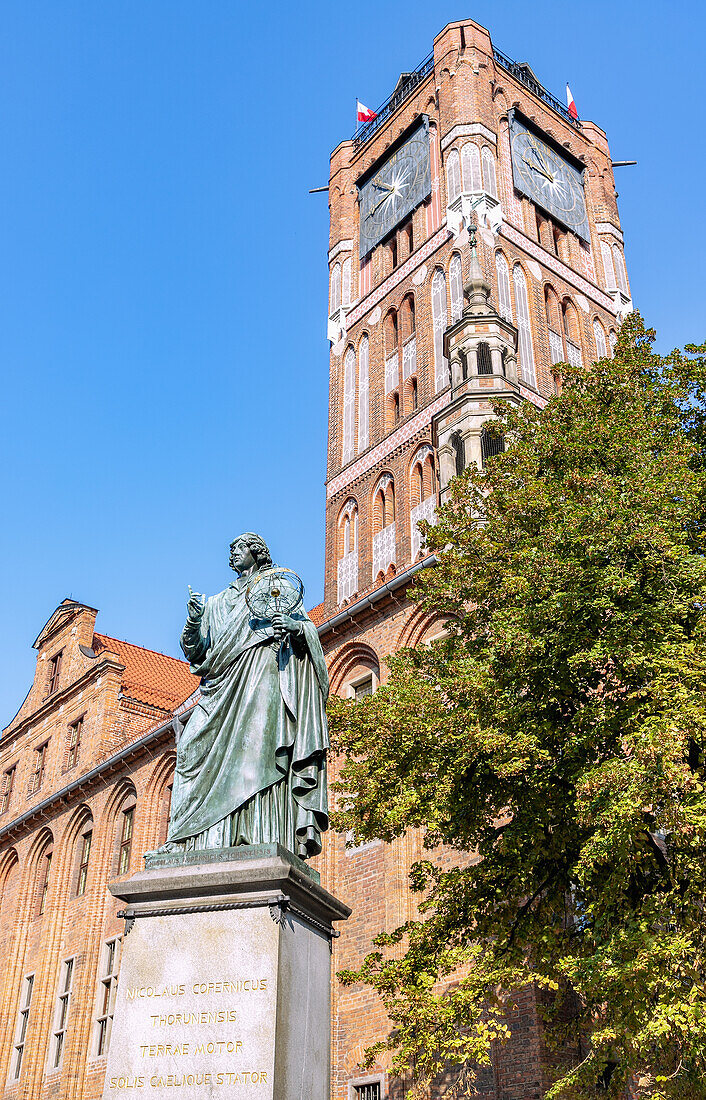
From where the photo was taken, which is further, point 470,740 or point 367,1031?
point 367,1031

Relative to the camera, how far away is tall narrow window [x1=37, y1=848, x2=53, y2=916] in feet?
102

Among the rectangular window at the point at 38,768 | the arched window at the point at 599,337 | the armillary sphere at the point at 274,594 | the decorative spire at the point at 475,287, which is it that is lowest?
the armillary sphere at the point at 274,594

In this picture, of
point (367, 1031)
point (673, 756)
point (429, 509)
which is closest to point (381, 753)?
point (673, 756)

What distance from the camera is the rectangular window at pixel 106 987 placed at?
86.0ft

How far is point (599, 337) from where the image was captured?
3578 centimetres

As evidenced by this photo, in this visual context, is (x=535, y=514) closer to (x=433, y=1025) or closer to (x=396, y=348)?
(x=433, y=1025)

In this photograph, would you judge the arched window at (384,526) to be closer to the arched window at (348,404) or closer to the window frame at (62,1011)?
the arched window at (348,404)

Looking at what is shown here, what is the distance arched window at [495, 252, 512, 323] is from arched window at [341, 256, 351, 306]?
621cm

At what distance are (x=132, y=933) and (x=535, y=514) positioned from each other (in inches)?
329

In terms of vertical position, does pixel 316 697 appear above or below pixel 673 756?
below

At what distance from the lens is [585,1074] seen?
10.2m

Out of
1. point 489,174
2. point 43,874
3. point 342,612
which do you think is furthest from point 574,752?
point 489,174

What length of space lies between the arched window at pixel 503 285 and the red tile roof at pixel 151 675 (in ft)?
46.7

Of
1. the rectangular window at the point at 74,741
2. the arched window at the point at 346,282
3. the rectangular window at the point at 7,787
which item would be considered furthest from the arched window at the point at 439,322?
the rectangular window at the point at 7,787
